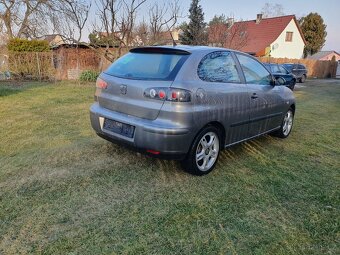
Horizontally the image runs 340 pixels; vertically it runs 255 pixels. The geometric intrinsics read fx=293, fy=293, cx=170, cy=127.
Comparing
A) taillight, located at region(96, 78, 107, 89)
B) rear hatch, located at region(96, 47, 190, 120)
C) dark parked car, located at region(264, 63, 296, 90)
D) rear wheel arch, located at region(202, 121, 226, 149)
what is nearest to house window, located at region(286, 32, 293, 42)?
dark parked car, located at region(264, 63, 296, 90)

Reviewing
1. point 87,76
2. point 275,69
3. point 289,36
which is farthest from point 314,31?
point 87,76

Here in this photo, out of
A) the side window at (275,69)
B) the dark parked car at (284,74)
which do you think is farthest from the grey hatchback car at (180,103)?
the side window at (275,69)

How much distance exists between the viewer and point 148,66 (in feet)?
11.8

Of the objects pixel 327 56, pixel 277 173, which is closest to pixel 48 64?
pixel 277 173

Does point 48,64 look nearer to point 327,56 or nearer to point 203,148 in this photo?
point 203,148

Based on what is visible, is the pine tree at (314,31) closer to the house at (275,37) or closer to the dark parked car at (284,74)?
the house at (275,37)

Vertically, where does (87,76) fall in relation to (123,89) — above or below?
below

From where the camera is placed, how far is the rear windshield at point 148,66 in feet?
11.0

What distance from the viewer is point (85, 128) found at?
231 inches

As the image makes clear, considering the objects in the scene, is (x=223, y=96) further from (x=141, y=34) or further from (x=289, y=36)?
(x=289, y=36)

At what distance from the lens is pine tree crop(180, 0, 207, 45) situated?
1058 inches

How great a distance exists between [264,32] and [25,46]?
2971cm

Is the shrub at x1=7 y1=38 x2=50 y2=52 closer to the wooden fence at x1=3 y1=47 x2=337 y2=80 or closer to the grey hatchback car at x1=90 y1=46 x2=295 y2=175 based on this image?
the wooden fence at x1=3 y1=47 x2=337 y2=80

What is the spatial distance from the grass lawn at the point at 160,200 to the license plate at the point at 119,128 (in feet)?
1.74
